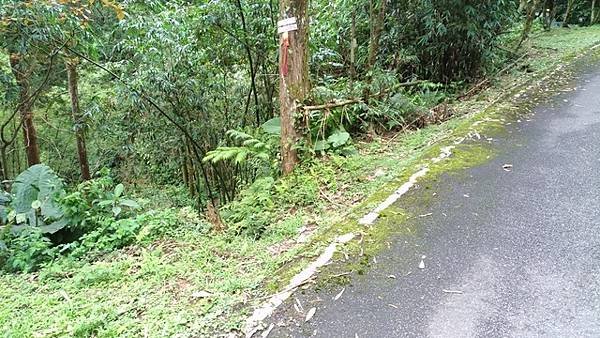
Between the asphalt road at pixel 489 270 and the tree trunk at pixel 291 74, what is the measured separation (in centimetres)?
147

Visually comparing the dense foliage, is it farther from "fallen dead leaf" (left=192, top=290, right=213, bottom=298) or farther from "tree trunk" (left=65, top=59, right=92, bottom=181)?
"fallen dead leaf" (left=192, top=290, right=213, bottom=298)

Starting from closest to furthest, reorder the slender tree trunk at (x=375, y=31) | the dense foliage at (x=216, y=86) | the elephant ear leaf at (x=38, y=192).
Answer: the dense foliage at (x=216, y=86)
the elephant ear leaf at (x=38, y=192)
the slender tree trunk at (x=375, y=31)

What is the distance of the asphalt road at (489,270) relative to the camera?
6.72ft

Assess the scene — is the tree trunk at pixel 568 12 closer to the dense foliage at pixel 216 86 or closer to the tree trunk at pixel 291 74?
the dense foliage at pixel 216 86

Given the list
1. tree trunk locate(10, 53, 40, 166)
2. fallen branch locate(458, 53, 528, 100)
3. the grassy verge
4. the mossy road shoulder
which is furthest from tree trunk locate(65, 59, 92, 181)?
fallen branch locate(458, 53, 528, 100)

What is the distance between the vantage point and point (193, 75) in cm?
584

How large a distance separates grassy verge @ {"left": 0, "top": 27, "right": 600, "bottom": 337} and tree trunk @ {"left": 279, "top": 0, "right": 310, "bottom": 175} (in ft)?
0.93

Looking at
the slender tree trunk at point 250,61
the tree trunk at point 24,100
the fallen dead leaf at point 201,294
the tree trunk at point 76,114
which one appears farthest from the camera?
the tree trunk at point 76,114

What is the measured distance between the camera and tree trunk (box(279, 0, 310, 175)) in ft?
13.5

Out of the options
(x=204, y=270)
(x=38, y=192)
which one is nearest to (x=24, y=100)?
(x=38, y=192)

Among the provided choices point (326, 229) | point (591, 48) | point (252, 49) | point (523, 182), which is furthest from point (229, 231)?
point (591, 48)

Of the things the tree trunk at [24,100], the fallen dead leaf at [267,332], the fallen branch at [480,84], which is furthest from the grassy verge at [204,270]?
the tree trunk at [24,100]

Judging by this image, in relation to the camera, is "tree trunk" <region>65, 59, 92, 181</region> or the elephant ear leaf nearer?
the elephant ear leaf

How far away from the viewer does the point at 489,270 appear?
2430 mm
